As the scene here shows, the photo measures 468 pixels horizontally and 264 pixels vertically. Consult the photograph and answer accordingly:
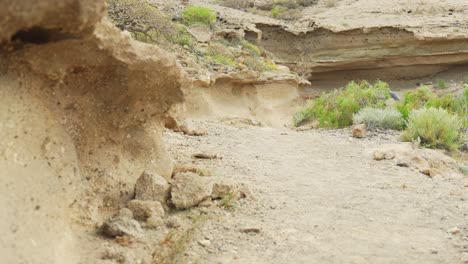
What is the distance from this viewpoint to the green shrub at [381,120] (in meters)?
9.20

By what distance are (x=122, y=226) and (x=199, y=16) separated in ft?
41.0

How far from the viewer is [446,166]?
22.2 feet

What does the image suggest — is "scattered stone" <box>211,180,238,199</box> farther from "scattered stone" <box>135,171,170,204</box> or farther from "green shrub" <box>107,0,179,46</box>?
"green shrub" <box>107,0,179,46</box>

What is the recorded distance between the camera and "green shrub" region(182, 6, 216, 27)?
49.2 ft

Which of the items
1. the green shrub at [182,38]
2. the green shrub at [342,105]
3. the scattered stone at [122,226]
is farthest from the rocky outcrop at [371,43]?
the scattered stone at [122,226]

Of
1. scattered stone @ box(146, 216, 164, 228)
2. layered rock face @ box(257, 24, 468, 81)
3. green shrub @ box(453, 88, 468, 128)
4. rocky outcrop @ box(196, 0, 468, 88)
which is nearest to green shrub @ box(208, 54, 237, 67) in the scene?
Answer: green shrub @ box(453, 88, 468, 128)

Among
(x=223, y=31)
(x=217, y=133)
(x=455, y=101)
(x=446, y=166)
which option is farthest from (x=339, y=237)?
(x=223, y=31)

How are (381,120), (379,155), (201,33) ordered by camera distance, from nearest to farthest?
(379,155) → (381,120) → (201,33)

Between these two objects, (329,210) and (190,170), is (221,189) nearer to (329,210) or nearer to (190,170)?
(190,170)

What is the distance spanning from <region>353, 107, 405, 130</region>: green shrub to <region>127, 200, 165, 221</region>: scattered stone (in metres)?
6.11

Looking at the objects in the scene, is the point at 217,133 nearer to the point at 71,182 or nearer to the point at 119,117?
the point at 119,117

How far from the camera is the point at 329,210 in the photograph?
14.6 feet

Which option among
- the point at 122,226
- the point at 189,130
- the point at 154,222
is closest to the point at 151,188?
the point at 154,222

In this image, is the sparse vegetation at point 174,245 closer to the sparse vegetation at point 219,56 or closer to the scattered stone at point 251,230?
the scattered stone at point 251,230
